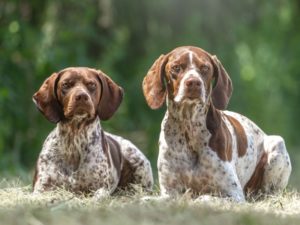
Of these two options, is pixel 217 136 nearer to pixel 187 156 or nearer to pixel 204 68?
pixel 187 156

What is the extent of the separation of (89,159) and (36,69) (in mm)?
7635

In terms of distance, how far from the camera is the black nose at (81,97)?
31.1 feet

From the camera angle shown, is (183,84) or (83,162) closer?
(183,84)

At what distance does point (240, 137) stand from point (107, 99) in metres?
1.29

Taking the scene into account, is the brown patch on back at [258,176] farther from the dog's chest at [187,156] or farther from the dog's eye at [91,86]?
the dog's eye at [91,86]

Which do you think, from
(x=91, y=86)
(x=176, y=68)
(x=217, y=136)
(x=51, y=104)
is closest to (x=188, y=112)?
(x=217, y=136)

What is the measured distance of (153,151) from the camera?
1838 cm

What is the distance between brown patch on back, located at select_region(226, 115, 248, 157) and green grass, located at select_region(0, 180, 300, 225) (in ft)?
2.54

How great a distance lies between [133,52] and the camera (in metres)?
20.8

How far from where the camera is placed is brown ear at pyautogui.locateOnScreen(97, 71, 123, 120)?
9.91 metres

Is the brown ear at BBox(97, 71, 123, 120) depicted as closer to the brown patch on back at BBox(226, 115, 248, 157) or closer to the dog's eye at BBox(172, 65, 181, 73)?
the dog's eye at BBox(172, 65, 181, 73)

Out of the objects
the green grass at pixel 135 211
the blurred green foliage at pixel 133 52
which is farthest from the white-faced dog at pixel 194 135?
the blurred green foliage at pixel 133 52

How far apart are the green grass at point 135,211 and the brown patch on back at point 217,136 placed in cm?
50

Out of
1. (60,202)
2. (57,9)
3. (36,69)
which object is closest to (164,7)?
(57,9)
